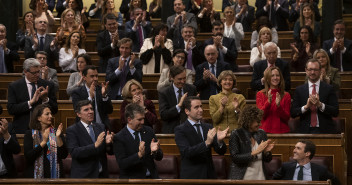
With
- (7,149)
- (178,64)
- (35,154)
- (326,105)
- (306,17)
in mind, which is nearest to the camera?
(35,154)

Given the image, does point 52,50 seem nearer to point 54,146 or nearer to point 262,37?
point 262,37

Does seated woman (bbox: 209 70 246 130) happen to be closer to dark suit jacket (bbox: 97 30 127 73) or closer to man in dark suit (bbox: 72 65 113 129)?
man in dark suit (bbox: 72 65 113 129)

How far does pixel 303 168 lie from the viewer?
19.8 ft

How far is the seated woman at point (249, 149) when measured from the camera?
594cm

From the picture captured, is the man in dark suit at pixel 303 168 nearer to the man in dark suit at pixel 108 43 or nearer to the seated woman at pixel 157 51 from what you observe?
the seated woman at pixel 157 51

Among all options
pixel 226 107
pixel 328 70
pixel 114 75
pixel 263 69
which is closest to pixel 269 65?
pixel 263 69

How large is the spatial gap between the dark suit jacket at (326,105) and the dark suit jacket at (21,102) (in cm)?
229

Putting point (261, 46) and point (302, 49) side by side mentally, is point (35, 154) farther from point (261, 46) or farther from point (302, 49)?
point (302, 49)

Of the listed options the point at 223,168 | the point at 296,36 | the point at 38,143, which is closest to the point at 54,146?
the point at 38,143

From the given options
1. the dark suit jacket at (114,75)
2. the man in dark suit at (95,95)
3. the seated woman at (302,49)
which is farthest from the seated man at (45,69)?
the seated woman at (302,49)

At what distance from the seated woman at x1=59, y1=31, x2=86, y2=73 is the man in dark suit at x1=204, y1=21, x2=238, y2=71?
4.93 feet

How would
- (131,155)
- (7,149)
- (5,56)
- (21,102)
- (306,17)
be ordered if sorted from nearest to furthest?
(131,155)
(7,149)
(21,102)
(5,56)
(306,17)

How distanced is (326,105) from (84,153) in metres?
2.42

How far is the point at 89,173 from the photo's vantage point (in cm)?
612
